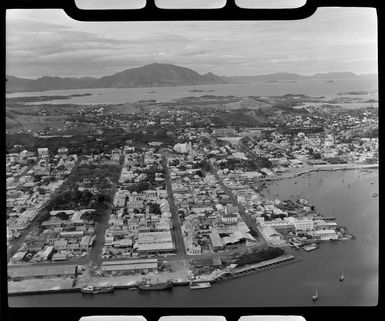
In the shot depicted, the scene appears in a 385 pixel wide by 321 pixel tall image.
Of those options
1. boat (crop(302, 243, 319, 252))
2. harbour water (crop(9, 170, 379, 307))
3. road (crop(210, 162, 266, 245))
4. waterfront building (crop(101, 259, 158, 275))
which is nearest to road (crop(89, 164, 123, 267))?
waterfront building (crop(101, 259, 158, 275))

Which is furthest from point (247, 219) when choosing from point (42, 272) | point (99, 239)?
point (42, 272)

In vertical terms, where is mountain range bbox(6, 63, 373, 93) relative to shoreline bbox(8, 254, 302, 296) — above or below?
above

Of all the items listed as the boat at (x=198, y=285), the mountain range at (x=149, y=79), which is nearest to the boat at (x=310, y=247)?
the boat at (x=198, y=285)

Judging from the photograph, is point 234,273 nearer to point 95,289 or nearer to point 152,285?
point 152,285

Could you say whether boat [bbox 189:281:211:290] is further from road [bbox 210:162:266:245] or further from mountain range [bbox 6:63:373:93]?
mountain range [bbox 6:63:373:93]

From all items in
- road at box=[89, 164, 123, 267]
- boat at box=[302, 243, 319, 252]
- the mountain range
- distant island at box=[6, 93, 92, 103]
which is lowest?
boat at box=[302, 243, 319, 252]

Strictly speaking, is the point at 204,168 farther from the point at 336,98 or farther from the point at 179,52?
the point at 336,98
